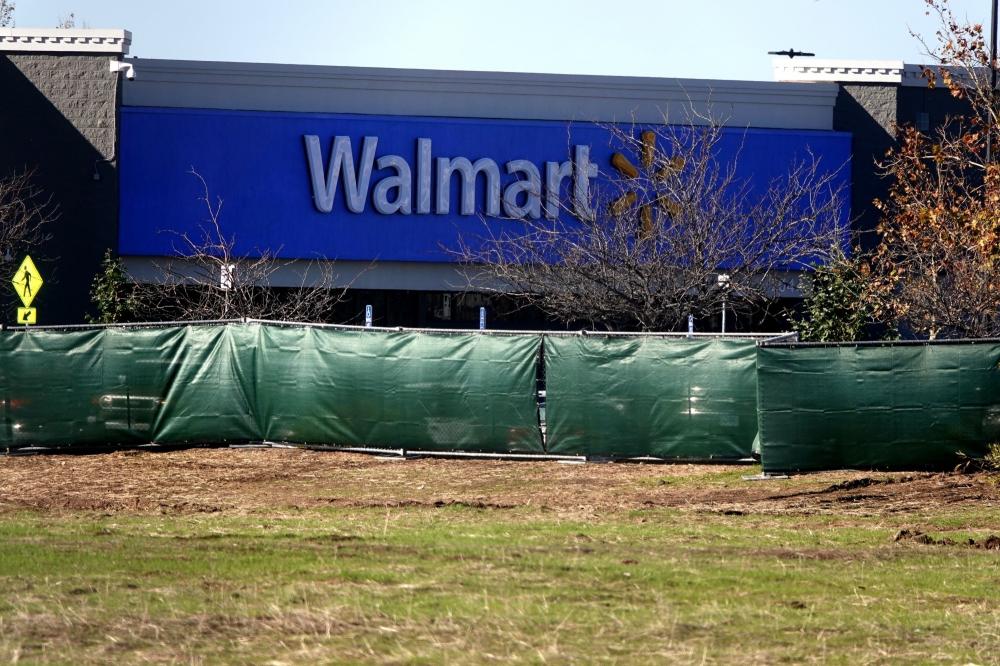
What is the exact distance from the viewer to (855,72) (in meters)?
43.2

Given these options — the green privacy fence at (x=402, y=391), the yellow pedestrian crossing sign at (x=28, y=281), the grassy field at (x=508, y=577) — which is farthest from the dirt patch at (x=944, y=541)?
the yellow pedestrian crossing sign at (x=28, y=281)

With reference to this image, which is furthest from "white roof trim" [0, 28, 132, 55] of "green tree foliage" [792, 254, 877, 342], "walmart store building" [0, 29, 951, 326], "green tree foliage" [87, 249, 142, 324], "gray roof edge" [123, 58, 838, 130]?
"green tree foliage" [792, 254, 877, 342]

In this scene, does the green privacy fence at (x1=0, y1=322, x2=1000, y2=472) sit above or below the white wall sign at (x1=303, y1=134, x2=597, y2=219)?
below

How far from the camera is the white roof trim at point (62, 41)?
38.8 meters

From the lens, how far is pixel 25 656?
7926 millimetres

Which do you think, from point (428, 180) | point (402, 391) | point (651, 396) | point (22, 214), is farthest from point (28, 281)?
point (651, 396)

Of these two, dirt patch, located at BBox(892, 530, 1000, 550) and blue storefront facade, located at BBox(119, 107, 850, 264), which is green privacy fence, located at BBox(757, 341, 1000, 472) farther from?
blue storefront facade, located at BBox(119, 107, 850, 264)

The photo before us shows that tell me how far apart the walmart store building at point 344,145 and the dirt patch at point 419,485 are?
1953 cm

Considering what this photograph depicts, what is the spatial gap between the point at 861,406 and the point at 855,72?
26.8 metres

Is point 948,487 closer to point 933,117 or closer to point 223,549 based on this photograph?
point 223,549

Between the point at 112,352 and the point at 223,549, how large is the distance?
9.64 metres

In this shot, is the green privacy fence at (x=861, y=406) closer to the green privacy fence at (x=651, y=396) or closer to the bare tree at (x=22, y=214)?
the green privacy fence at (x=651, y=396)

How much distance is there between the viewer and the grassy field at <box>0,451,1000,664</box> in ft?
27.6

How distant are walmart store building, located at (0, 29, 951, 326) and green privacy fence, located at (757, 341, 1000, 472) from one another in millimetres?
21552
